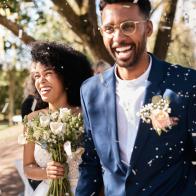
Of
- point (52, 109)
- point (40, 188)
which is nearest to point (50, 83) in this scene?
point (52, 109)

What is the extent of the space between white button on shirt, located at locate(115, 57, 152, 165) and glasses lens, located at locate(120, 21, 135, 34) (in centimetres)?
22

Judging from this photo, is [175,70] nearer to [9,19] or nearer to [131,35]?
[131,35]

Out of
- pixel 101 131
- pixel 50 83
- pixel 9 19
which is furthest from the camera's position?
pixel 9 19

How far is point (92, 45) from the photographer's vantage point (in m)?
8.30

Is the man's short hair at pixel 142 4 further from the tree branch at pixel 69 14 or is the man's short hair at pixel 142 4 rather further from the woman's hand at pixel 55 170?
the tree branch at pixel 69 14

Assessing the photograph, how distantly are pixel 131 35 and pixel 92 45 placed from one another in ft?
18.7

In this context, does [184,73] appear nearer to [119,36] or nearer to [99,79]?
[119,36]

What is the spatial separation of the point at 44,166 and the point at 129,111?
1.89 m

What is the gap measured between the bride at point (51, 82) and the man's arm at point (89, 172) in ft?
3.42

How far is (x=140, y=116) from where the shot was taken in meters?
2.63

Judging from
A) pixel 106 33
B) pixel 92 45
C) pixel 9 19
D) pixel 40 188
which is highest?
pixel 106 33

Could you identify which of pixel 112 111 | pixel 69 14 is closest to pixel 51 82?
pixel 112 111

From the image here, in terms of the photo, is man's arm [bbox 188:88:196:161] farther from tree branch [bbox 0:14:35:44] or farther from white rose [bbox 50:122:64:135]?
tree branch [bbox 0:14:35:44]

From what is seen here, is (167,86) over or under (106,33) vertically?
under
